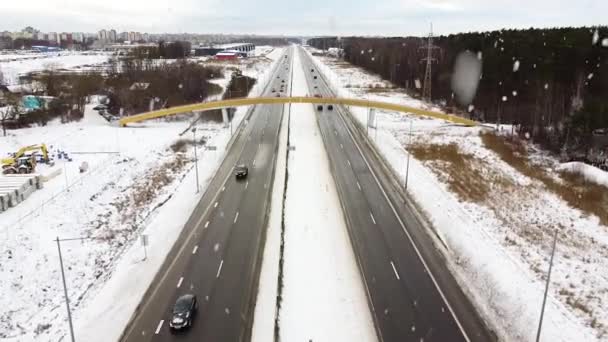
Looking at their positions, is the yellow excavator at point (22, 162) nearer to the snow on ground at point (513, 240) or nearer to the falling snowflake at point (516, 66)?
the snow on ground at point (513, 240)

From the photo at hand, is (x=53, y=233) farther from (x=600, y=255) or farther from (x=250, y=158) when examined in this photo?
(x=600, y=255)

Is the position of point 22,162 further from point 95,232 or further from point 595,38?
point 595,38

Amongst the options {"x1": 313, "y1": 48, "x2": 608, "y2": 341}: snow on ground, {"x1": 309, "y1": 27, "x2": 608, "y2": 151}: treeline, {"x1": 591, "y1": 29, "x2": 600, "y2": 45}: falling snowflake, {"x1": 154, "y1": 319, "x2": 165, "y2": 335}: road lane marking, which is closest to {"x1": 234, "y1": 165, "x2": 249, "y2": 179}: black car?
{"x1": 313, "y1": 48, "x2": 608, "y2": 341}: snow on ground

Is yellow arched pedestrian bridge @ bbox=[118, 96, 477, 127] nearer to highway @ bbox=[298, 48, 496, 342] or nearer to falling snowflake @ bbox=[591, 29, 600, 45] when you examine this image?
highway @ bbox=[298, 48, 496, 342]

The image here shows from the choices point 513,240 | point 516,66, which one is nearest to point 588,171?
point 513,240

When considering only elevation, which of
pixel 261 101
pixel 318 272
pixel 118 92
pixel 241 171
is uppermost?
pixel 118 92

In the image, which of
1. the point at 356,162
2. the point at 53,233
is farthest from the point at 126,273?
the point at 356,162

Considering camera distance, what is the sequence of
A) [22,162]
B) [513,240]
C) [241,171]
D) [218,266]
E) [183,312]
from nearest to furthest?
[183,312] → [218,266] → [513,240] → [241,171] → [22,162]

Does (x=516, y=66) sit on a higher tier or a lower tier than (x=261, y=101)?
higher
